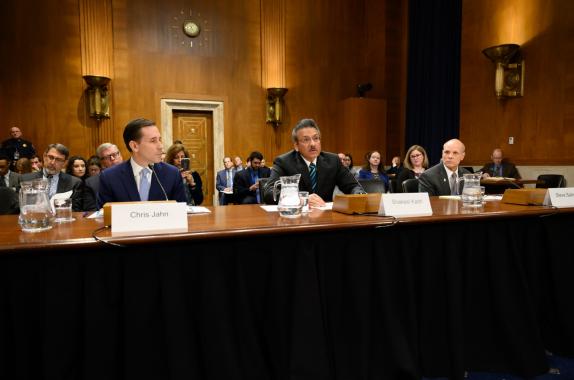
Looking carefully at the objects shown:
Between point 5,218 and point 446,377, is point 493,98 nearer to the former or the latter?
point 446,377

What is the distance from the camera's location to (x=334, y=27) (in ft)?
28.4

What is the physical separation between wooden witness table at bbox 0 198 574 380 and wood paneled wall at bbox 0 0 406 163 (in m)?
6.14

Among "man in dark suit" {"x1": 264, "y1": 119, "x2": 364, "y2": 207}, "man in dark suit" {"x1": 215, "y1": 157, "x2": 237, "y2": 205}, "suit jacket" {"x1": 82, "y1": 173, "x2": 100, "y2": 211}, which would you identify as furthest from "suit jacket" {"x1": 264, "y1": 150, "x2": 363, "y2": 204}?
"man in dark suit" {"x1": 215, "y1": 157, "x2": 237, "y2": 205}

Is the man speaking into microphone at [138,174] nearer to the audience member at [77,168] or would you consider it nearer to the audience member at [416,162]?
the audience member at [77,168]

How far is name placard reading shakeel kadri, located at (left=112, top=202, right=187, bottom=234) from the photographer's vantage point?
129cm

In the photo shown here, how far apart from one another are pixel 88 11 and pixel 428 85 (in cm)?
672

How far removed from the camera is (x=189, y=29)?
7.57m

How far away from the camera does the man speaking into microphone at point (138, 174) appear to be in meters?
2.13

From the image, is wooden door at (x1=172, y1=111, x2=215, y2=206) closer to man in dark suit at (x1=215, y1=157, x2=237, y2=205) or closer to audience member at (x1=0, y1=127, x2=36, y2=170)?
man in dark suit at (x1=215, y1=157, x2=237, y2=205)

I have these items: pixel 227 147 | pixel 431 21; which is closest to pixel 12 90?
pixel 227 147

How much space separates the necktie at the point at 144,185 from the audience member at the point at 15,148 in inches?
206

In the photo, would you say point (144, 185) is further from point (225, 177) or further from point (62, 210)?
point (225, 177)

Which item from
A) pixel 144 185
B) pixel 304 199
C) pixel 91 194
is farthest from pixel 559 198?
pixel 91 194

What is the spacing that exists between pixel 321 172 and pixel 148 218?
164 centimetres
